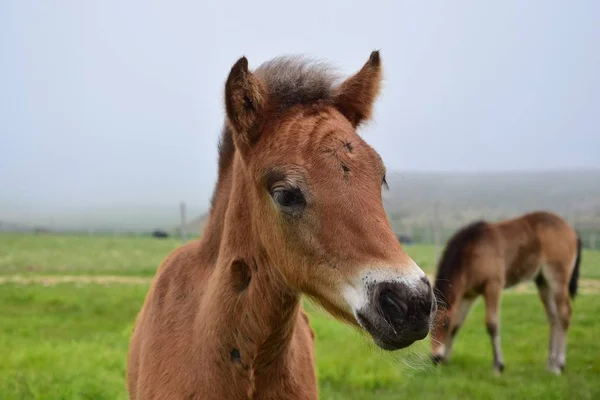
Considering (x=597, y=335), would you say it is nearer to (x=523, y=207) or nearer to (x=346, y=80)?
(x=346, y=80)

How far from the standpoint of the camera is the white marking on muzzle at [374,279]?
2201mm

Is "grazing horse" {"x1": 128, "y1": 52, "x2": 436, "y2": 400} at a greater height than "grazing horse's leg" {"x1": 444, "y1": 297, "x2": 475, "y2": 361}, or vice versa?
"grazing horse" {"x1": 128, "y1": 52, "x2": 436, "y2": 400}

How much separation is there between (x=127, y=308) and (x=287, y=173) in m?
10.8

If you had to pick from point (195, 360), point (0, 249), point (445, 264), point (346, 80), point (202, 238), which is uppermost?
point (346, 80)

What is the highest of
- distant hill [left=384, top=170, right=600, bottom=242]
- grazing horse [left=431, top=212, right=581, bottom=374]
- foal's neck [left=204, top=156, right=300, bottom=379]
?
foal's neck [left=204, top=156, right=300, bottom=379]

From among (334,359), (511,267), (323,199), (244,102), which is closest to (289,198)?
(323,199)

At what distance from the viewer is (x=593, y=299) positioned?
1585 cm

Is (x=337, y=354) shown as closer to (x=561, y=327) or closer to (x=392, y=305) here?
(x=561, y=327)

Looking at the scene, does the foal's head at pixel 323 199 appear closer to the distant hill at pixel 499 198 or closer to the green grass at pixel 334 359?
the green grass at pixel 334 359

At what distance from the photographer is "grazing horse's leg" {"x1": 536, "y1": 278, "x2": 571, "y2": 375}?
9.39m

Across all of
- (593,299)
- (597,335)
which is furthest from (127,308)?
(593,299)

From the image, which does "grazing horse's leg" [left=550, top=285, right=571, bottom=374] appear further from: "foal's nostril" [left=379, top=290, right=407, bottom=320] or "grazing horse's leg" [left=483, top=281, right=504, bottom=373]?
"foal's nostril" [left=379, top=290, right=407, bottom=320]

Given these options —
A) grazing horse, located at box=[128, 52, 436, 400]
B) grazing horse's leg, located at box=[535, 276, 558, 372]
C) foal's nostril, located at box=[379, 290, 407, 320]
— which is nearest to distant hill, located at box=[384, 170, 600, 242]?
grazing horse's leg, located at box=[535, 276, 558, 372]

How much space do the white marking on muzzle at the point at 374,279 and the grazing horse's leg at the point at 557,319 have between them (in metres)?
7.73
